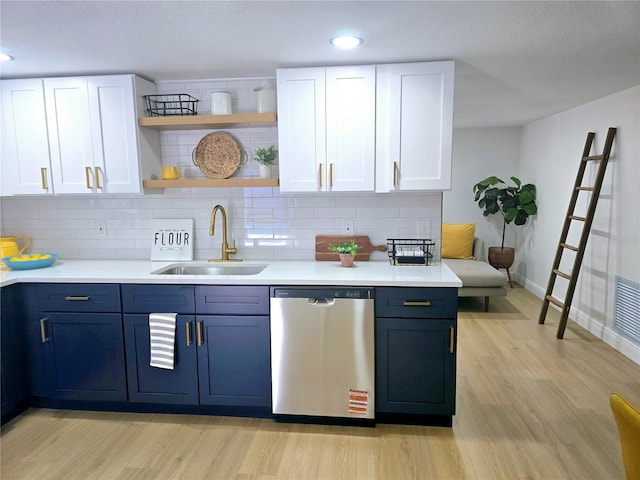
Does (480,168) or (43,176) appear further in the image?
(480,168)

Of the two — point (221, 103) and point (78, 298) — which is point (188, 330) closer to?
point (78, 298)

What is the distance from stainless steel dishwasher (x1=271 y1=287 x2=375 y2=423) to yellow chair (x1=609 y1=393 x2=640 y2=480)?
1.44 meters

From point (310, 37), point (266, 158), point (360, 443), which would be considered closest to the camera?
point (310, 37)

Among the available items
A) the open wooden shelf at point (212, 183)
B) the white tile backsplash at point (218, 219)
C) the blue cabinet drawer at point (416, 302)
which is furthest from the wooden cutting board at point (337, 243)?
the blue cabinet drawer at point (416, 302)

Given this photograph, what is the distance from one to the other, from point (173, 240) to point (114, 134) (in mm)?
839

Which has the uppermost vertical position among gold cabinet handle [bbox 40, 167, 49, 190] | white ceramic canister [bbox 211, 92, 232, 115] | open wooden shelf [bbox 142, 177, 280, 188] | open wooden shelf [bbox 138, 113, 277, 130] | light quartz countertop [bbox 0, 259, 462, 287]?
white ceramic canister [bbox 211, 92, 232, 115]

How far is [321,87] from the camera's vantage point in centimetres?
269

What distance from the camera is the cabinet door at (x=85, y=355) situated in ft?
8.75

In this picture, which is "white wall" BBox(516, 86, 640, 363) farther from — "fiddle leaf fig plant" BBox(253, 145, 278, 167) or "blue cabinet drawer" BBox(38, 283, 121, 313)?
"blue cabinet drawer" BBox(38, 283, 121, 313)

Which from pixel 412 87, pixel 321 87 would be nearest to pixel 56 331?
pixel 321 87

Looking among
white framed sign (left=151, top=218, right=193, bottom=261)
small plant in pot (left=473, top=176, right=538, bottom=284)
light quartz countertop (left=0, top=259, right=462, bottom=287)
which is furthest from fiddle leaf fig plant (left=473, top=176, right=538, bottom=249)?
white framed sign (left=151, top=218, right=193, bottom=261)

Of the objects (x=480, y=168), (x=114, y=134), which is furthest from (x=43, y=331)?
(x=480, y=168)

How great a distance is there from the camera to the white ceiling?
1861mm

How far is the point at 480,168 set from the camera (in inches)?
241
